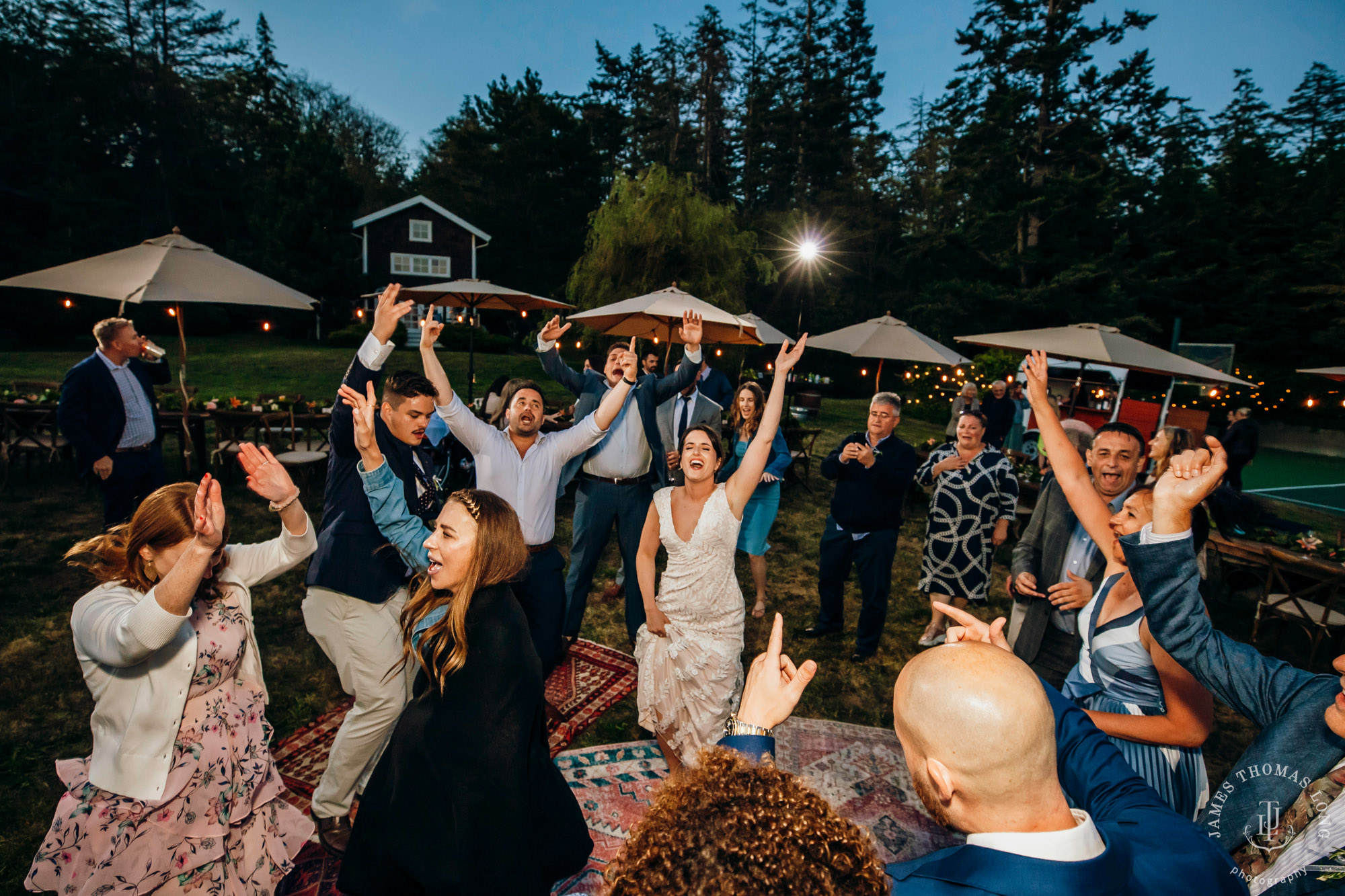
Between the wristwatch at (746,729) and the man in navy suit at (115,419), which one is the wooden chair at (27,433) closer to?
the man in navy suit at (115,419)

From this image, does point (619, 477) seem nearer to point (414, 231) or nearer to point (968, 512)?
point (968, 512)

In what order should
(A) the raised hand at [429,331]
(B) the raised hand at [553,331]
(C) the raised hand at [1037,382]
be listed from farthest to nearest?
1. (B) the raised hand at [553,331]
2. (A) the raised hand at [429,331]
3. (C) the raised hand at [1037,382]

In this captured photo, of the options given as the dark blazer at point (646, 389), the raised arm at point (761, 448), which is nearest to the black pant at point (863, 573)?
the dark blazer at point (646, 389)

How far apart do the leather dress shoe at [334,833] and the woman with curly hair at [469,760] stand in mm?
909

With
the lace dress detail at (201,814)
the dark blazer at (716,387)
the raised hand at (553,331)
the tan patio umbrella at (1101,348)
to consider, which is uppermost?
the tan patio umbrella at (1101,348)

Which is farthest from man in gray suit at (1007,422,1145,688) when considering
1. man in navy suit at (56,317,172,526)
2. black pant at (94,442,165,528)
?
man in navy suit at (56,317,172,526)

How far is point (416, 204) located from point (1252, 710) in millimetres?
34205

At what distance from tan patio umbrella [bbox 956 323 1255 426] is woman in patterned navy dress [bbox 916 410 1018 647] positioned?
1638 millimetres

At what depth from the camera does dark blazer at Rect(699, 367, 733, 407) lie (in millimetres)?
8500

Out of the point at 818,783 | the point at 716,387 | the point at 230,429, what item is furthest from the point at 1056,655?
the point at 230,429

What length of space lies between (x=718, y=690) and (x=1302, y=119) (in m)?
43.2

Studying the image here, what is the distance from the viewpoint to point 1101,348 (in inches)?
245

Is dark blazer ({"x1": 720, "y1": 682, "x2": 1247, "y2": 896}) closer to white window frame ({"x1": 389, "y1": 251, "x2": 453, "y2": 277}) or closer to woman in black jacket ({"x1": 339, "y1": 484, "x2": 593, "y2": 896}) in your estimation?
woman in black jacket ({"x1": 339, "y1": 484, "x2": 593, "y2": 896})

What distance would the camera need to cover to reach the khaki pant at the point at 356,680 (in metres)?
2.93
